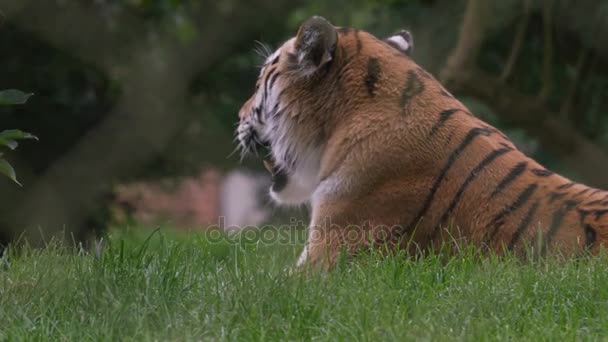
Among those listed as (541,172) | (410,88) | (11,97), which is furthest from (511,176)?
(11,97)

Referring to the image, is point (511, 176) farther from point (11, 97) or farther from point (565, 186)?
point (11, 97)

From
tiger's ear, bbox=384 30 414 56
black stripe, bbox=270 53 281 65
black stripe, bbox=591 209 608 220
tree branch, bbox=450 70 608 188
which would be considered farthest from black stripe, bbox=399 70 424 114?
tree branch, bbox=450 70 608 188

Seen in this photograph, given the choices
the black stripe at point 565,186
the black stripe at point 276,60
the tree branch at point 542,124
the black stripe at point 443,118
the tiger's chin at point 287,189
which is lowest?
the tree branch at point 542,124

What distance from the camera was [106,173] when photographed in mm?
6312

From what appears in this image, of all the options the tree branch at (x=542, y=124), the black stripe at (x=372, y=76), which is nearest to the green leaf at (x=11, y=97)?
the black stripe at (x=372, y=76)

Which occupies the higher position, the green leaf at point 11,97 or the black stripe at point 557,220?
the green leaf at point 11,97

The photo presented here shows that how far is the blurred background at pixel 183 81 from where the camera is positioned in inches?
241

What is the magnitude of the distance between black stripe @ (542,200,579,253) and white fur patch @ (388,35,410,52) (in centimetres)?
99

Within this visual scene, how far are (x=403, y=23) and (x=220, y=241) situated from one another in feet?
12.0

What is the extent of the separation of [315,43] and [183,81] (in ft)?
10.1

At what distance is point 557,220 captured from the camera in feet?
11.3

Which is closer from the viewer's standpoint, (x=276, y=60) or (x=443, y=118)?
(x=443, y=118)

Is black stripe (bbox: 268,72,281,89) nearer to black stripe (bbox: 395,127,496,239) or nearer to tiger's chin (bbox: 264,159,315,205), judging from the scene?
tiger's chin (bbox: 264,159,315,205)

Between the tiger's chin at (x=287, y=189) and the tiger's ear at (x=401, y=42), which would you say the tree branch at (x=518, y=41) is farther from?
the tiger's chin at (x=287, y=189)
